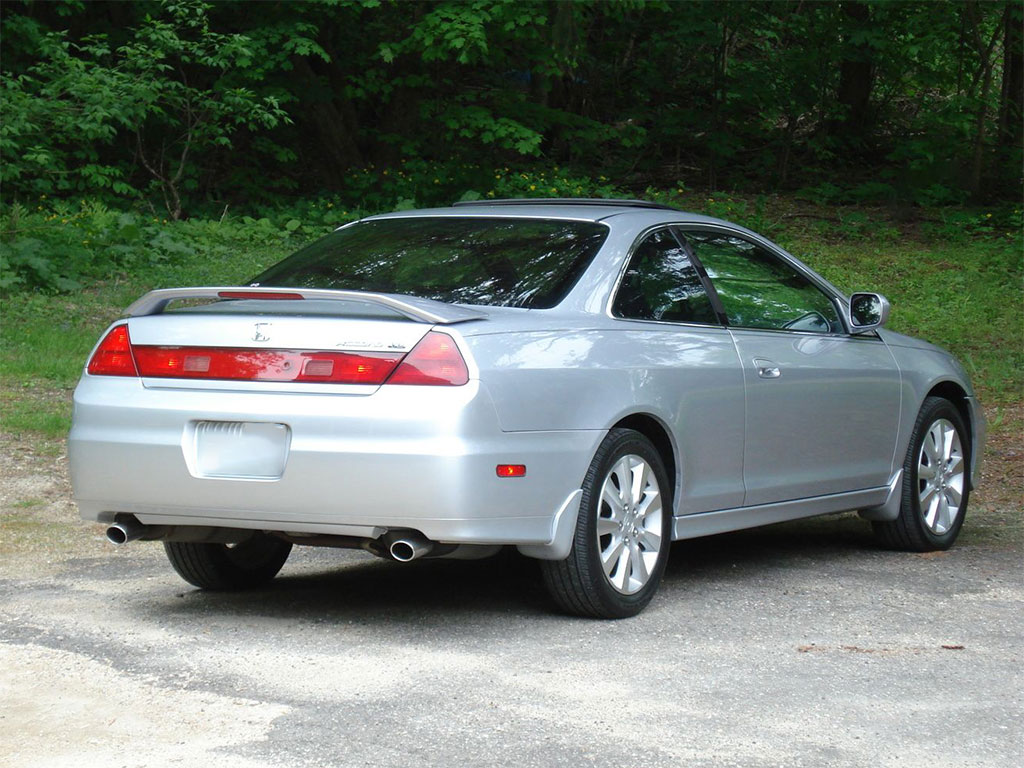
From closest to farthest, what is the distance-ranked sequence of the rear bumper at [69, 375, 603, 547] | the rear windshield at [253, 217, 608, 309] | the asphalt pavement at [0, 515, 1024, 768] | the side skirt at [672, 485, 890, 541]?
the asphalt pavement at [0, 515, 1024, 768] → the rear bumper at [69, 375, 603, 547] → the rear windshield at [253, 217, 608, 309] → the side skirt at [672, 485, 890, 541]

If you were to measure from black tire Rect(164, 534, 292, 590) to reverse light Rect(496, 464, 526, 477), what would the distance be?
1.29m

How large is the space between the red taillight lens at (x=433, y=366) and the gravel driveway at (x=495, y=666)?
34.7 inches

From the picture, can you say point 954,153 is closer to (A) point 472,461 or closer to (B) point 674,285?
(B) point 674,285

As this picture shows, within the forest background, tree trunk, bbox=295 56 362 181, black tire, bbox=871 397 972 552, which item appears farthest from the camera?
tree trunk, bbox=295 56 362 181

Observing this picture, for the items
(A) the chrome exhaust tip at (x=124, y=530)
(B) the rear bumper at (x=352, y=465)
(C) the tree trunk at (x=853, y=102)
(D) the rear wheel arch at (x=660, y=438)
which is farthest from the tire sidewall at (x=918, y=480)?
(C) the tree trunk at (x=853, y=102)

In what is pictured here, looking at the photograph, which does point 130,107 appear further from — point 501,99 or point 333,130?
point 501,99

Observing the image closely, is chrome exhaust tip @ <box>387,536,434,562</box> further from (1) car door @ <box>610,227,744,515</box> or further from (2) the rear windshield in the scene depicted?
(1) car door @ <box>610,227,744,515</box>

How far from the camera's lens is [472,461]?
4.64m

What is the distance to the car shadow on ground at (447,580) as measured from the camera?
546cm

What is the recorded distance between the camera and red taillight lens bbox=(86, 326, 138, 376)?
507 centimetres

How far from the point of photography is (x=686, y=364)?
18.2 feet

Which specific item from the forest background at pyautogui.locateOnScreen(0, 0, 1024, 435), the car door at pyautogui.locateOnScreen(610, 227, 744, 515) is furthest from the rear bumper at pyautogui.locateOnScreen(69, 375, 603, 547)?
the forest background at pyautogui.locateOnScreen(0, 0, 1024, 435)

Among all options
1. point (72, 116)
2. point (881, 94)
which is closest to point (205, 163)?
point (72, 116)

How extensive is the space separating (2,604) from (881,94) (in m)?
19.6
